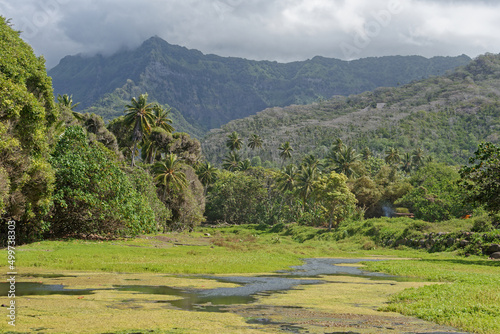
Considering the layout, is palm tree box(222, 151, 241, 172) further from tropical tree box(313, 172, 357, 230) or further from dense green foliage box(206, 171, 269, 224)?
tropical tree box(313, 172, 357, 230)

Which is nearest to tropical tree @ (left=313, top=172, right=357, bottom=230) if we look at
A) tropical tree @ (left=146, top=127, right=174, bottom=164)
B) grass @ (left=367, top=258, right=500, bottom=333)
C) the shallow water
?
tropical tree @ (left=146, top=127, right=174, bottom=164)

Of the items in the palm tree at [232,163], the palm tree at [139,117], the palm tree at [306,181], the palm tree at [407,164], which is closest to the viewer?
the palm tree at [139,117]

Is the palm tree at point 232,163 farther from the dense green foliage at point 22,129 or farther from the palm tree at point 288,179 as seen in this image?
the dense green foliage at point 22,129

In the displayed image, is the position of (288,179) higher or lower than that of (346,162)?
lower

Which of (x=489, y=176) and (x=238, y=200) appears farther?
(x=238, y=200)

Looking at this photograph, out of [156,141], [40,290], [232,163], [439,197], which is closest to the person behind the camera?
[40,290]

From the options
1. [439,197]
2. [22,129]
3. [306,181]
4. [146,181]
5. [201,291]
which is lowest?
[201,291]

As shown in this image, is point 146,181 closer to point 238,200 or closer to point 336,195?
point 336,195

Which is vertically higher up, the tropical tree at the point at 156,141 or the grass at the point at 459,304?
the tropical tree at the point at 156,141

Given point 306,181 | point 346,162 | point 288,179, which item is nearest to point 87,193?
point 306,181

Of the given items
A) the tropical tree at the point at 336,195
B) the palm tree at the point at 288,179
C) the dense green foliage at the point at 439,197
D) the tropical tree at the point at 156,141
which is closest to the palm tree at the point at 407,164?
the palm tree at the point at 288,179

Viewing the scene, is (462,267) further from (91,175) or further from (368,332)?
(91,175)

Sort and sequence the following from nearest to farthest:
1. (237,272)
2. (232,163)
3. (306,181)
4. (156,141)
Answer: (237,272)
(156,141)
(306,181)
(232,163)

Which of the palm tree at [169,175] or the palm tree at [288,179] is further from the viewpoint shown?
the palm tree at [288,179]
